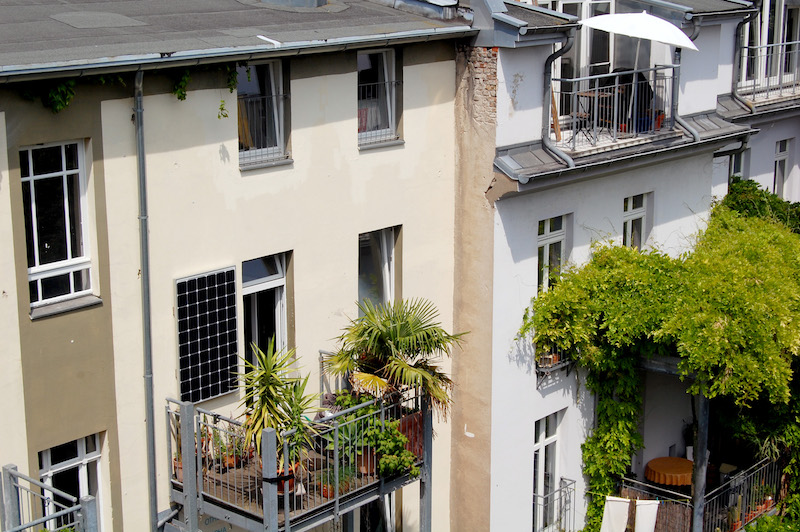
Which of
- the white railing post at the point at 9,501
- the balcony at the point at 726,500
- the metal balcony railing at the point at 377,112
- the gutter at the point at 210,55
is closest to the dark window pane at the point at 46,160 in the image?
the gutter at the point at 210,55

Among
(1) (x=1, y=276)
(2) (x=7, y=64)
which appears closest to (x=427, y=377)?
(1) (x=1, y=276)

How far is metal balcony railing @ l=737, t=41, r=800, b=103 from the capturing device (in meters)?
22.8

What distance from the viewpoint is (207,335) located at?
13414mm

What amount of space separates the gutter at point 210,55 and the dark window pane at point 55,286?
2136 millimetres

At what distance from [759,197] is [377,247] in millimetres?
9113

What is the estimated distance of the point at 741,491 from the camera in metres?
Result: 19.3

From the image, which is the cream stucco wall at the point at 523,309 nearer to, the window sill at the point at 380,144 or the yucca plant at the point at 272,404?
the window sill at the point at 380,144

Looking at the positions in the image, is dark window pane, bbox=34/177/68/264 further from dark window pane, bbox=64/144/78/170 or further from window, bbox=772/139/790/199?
window, bbox=772/139/790/199

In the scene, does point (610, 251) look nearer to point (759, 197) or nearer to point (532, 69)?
point (532, 69)

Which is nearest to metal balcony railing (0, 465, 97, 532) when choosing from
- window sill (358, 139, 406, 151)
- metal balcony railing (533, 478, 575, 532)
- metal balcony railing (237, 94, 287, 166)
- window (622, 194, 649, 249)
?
metal balcony railing (237, 94, 287, 166)

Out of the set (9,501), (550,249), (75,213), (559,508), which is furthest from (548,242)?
(9,501)

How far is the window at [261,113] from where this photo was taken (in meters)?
13.8

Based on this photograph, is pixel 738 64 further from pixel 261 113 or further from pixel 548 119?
pixel 261 113

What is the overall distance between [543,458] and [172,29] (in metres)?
8.91
